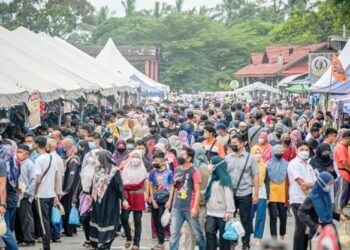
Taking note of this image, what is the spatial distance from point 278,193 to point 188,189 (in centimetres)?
263

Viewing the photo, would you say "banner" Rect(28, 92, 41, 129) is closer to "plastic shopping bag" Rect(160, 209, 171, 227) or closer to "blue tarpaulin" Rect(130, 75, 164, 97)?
"plastic shopping bag" Rect(160, 209, 171, 227)

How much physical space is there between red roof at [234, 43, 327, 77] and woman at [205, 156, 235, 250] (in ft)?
196

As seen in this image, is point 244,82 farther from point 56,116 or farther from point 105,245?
point 105,245

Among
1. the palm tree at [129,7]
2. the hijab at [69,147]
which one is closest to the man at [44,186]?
the hijab at [69,147]

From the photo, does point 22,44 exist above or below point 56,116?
above

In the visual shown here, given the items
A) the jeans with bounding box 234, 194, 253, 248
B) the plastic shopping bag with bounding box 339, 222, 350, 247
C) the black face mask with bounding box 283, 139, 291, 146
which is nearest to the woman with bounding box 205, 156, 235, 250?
the jeans with bounding box 234, 194, 253, 248

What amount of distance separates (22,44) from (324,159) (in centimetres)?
1598

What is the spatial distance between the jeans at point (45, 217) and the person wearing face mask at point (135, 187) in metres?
1.10

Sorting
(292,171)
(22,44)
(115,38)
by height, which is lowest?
(292,171)

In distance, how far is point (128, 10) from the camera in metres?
137

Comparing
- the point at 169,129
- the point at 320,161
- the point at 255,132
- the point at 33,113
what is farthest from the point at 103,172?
the point at 169,129

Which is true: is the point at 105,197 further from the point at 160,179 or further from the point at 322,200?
the point at 322,200

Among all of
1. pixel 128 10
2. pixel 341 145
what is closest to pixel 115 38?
pixel 128 10

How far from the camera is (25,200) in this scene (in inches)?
583
